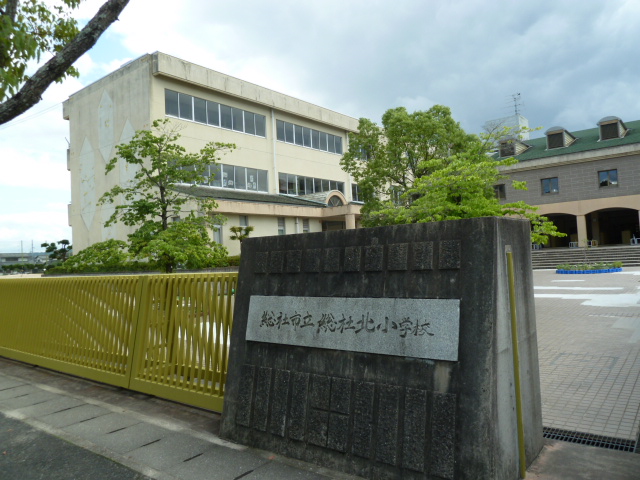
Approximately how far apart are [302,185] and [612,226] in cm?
2478

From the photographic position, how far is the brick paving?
4786 mm

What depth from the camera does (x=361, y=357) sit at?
13.0 feet

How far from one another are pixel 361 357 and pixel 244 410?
4.82ft

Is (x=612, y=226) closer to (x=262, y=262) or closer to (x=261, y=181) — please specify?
(x=261, y=181)

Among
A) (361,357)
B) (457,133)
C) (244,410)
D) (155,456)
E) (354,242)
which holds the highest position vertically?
(457,133)

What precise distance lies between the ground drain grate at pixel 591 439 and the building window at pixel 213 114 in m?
A: 26.4

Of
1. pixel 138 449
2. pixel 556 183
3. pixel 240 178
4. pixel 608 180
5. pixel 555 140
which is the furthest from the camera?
pixel 555 140

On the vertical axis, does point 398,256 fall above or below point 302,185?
below

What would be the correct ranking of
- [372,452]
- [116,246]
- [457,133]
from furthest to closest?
1. [457,133]
2. [116,246]
3. [372,452]

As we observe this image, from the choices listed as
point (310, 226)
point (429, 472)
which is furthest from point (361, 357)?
point (310, 226)

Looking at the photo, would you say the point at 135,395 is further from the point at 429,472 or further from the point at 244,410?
the point at 429,472

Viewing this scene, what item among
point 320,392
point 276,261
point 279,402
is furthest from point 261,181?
point 320,392

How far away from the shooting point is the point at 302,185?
35219 millimetres

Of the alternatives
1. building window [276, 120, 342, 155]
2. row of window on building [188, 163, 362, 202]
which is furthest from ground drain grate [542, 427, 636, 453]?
building window [276, 120, 342, 155]
